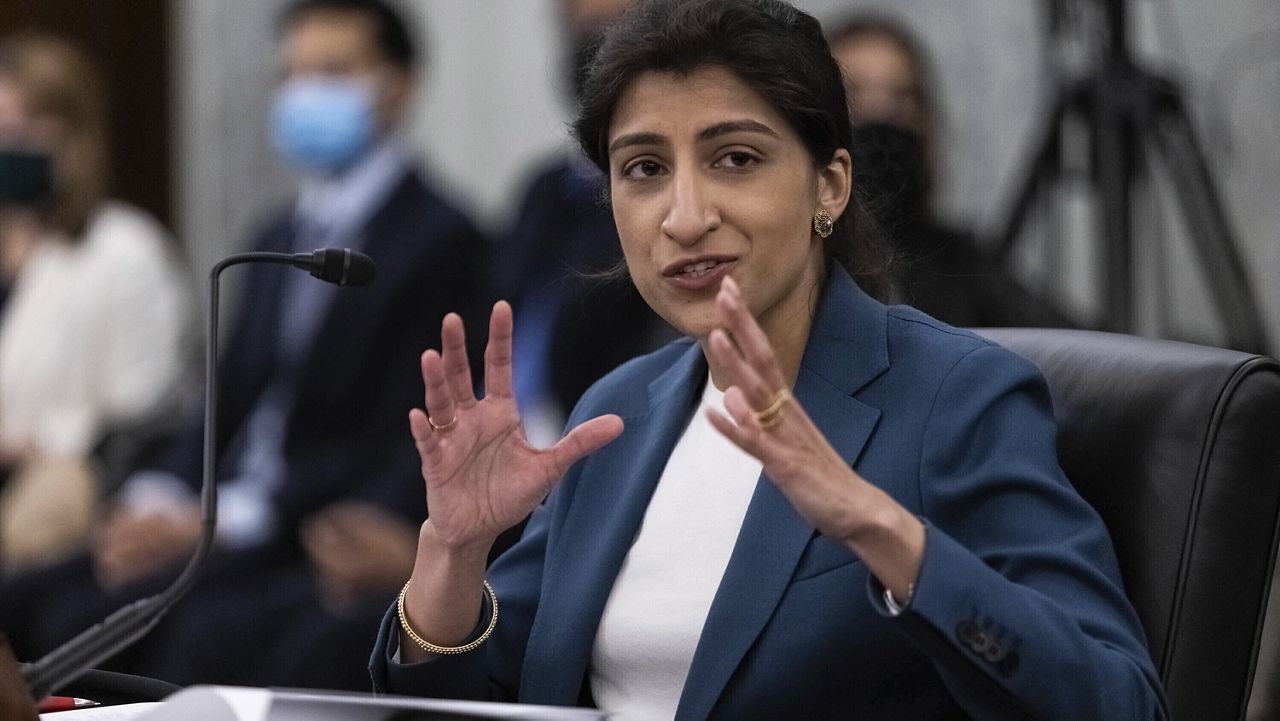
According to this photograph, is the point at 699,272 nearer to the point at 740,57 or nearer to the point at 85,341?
the point at 740,57

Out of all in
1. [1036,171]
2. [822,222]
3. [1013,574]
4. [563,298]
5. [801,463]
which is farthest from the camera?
[563,298]

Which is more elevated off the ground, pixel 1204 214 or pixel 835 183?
pixel 835 183

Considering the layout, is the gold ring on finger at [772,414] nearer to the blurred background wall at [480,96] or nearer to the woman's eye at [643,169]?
the woman's eye at [643,169]

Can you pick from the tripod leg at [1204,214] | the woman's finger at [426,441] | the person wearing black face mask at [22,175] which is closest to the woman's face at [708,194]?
the woman's finger at [426,441]

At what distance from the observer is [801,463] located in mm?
1171

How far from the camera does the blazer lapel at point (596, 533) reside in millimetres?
1484

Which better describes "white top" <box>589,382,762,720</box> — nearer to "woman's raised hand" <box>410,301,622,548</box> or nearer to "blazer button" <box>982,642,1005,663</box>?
"woman's raised hand" <box>410,301,622,548</box>

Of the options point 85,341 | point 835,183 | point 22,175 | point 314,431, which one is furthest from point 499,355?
point 22,175

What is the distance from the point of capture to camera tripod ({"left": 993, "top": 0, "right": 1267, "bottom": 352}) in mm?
2605

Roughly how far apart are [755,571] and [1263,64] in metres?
2.16

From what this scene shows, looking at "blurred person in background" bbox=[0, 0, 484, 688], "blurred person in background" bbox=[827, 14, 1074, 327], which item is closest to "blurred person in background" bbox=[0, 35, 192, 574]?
"blurred person in background" bbox=[0, 0, 484, 688]

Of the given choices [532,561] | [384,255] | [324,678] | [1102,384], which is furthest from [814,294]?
[384,255]

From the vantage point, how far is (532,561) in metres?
1.61

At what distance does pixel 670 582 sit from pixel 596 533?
0.11m
